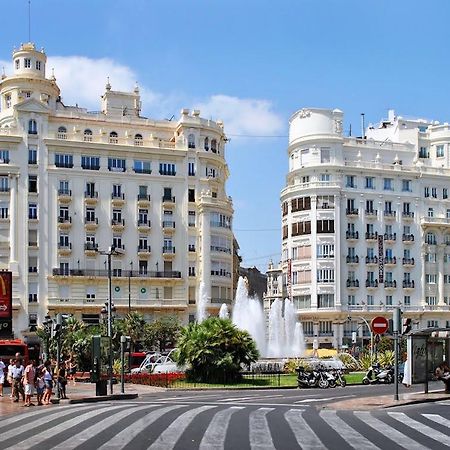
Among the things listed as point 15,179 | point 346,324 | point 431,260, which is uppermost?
point 15,179

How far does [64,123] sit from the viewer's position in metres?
85.3

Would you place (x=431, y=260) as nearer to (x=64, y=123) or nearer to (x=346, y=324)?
(x=346, y=324)

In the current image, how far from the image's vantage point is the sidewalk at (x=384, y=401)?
91.4 ft

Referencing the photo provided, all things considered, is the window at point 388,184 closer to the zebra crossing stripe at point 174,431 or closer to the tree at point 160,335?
the tree at point 160,335

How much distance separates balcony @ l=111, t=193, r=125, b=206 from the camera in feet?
275

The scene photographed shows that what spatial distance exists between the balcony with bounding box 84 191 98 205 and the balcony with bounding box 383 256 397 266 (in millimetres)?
31498

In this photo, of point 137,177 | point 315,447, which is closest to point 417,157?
point 137,177

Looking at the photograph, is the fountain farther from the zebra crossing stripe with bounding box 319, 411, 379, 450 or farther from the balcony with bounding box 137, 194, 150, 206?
the zebra crossing stripe with bounding box 319, 411, 379, 450

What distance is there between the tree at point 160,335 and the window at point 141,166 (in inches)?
604

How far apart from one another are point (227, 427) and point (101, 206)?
6403 centimetres

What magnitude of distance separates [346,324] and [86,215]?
2897cm

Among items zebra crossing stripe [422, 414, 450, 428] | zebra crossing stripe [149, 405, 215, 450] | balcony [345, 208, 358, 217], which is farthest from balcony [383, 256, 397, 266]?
zebra crossing stripe [422, 414, 450, 428]

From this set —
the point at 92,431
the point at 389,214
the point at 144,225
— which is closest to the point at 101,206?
the point at 144,225

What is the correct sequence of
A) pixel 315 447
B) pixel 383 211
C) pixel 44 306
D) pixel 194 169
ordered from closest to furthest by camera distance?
pixel 315 447, pixel 44 306, pixel 194 169, pixel 383 211
